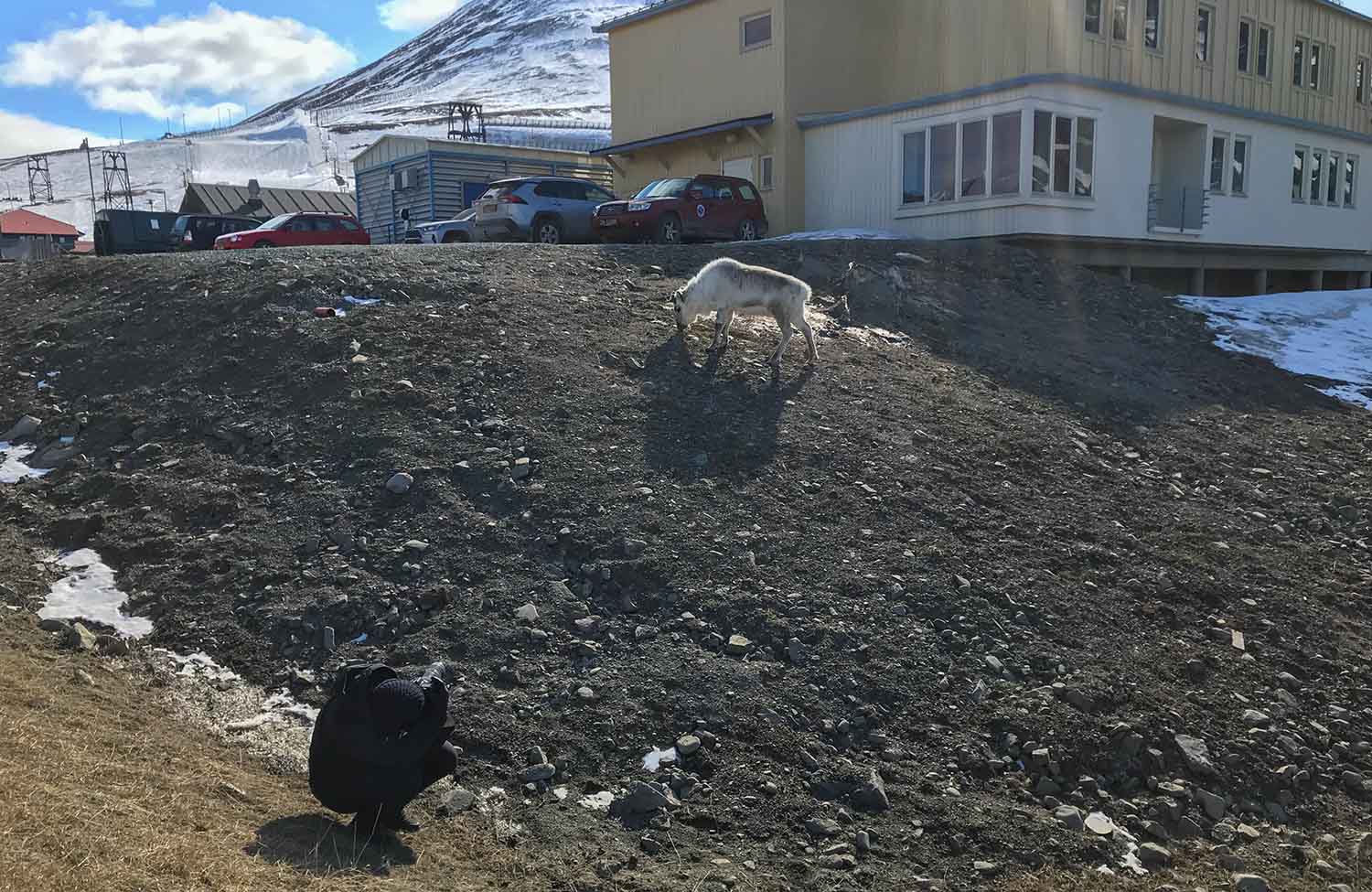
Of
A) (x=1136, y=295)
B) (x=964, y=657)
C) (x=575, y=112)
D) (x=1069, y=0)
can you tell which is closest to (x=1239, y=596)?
(x=964, y=657)

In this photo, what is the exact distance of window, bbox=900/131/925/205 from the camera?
2038cm

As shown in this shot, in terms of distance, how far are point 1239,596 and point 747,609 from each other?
11.5 ft

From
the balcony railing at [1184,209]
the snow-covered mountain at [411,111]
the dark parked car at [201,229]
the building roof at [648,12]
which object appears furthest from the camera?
the snow-covered mountain at [411,111]

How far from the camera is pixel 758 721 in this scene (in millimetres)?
5270


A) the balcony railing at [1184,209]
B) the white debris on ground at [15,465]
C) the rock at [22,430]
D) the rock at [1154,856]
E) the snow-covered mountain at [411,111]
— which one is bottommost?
the rock at [1154,856]

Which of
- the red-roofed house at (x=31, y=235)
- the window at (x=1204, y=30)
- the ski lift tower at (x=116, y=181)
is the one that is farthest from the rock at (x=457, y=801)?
the ski lift tower at (x=116, y=181)

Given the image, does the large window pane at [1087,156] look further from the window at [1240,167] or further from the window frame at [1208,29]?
the window at [1240,167]

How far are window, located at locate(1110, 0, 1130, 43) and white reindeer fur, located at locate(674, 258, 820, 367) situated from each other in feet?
50.0

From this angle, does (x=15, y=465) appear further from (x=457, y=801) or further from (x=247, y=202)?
(x=247, y=202)

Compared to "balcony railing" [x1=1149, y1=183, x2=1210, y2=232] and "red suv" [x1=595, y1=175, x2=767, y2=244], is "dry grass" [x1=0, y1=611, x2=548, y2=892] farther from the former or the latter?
"balcony railing" [x1=1149, y1=183, x2=1210, y2=232]

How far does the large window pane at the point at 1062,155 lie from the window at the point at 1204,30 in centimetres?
644

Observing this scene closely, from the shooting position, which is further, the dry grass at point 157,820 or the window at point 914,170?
the window at point 914,170

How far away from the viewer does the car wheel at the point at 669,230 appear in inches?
719

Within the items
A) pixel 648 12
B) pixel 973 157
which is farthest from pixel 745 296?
pixel 648 12
